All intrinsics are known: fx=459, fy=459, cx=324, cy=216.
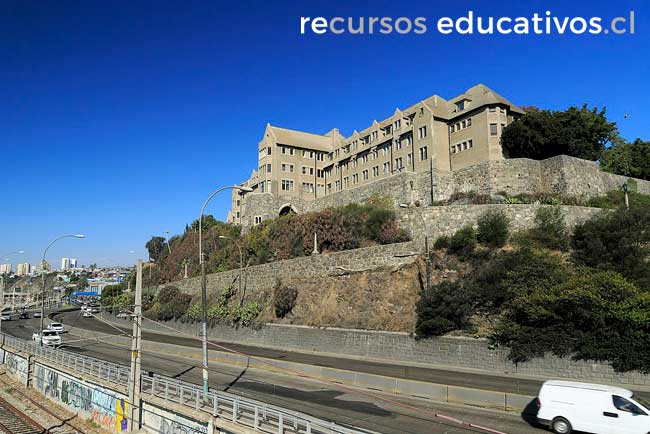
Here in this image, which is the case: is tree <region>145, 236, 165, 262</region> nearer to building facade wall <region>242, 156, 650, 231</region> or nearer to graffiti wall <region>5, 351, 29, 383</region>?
building facade wall <region>242, 156, 650, 231</region>

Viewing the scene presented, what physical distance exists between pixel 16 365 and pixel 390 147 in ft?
165

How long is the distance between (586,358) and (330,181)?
60.6 m

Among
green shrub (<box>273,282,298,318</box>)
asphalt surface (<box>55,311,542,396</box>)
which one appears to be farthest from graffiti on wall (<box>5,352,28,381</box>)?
green shrub (<box>273,282,298,318</box>)

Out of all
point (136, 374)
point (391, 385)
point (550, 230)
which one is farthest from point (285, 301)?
point (136, 374)

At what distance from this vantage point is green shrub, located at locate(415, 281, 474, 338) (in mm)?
31062

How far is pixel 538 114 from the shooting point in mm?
52469

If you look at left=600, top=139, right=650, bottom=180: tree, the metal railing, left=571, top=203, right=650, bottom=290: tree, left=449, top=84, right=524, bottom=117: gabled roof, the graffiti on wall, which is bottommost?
the graffiti on wall

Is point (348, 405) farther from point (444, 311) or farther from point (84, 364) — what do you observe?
point (84, 364)

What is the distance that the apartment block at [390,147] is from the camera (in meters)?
54.4

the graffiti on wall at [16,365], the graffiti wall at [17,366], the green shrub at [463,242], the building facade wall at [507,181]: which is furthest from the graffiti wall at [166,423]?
the building facade wall at [507,181]

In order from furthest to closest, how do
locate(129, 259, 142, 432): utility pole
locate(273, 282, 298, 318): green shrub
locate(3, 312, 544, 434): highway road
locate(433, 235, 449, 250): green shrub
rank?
1. locate(273, 282, 298, 318): green shrub
2. locate(433, 235, 449, 250): green shrub
3. locate(129, 259, 142, 432): utility pole
4. locate(3, 312, 544, 434): highway road

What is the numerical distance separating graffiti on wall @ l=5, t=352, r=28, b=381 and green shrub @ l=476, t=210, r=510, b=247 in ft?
121

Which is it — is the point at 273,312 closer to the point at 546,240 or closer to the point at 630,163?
the point at 546,240

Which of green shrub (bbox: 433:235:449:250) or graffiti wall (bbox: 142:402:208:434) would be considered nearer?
graffiti wall (bbox: 142:402:208:434)
